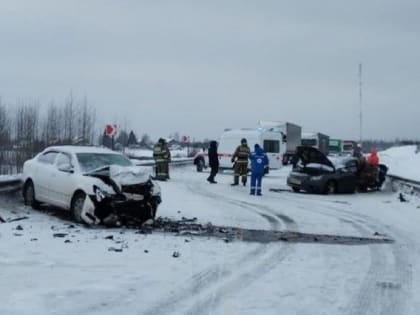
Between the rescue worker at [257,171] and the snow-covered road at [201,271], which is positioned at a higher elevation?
the rescue worker at [257,171]

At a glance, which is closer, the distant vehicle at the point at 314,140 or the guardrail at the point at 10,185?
the guardrail at the point at 10,185

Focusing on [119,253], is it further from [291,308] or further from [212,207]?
[212,207]

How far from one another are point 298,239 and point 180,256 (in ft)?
9.32

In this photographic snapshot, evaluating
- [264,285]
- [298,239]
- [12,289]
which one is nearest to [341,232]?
[298,239]

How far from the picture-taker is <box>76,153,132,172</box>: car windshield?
12.3 metres

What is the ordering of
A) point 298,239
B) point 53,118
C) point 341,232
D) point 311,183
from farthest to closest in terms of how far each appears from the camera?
point 53,118
point 311,183
point 341,232
point 298,239

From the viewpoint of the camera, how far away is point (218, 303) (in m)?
6.07

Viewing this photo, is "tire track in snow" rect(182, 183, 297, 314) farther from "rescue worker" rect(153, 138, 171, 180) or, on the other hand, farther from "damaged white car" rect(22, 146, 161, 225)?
"rescue worker" rect(153, 138, 171, 180)

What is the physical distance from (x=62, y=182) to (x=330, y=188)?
12032 millimetres

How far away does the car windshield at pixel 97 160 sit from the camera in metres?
12.3

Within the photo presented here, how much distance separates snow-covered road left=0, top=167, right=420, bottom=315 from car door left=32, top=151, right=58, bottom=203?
415 mm

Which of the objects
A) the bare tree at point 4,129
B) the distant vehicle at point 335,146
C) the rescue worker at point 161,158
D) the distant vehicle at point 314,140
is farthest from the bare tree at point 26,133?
the distant vehicle at point 335,146

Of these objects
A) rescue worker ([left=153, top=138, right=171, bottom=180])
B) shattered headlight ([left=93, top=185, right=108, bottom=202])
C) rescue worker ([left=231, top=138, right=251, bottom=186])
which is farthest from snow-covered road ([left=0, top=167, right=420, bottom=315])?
rescue worker ([left=153, top=138, right=171, bottom=180])

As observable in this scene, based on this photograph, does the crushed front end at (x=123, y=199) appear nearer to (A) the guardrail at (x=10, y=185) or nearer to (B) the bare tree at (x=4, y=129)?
(A) the guardrail at (x=10, y=185)
